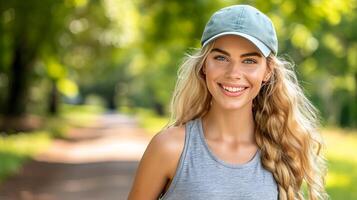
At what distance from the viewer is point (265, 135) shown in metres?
2.81

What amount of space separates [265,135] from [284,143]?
0.36 feet

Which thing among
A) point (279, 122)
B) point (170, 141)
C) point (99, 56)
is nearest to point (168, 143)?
point (170, 141)

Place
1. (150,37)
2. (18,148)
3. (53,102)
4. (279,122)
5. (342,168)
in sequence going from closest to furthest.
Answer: (279,122)
(342,168)
(18,148)
(150,37)
(53,102)

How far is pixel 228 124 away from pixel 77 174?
1258cm

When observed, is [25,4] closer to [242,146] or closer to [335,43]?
[242,146]

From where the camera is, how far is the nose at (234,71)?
2609mm

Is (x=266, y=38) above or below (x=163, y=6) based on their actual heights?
below

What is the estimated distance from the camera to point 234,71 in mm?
2615

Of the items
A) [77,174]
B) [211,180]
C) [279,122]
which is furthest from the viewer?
[77,174]

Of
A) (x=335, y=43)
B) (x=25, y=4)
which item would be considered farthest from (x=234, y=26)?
(x=335, y=43)

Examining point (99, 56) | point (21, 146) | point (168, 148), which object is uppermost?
point (99, 56)

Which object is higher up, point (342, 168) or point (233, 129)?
point (233, 129)

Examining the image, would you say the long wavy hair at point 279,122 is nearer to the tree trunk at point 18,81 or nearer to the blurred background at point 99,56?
the blurred background at point 99,56

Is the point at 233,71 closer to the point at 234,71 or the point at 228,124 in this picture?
the point at 234,71
